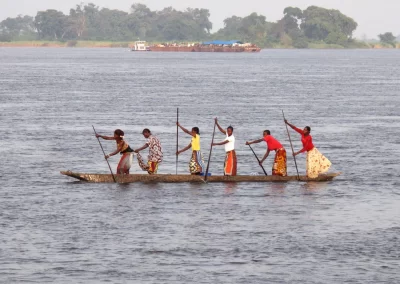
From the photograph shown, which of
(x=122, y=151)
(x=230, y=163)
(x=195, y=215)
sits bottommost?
(x=195, y=215)

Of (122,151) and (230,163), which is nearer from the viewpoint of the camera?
(122,151)

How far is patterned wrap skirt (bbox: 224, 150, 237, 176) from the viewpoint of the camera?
32250 mm

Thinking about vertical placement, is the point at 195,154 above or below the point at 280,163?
above

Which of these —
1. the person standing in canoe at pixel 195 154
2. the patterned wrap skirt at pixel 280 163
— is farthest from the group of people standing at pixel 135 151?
the patterned wrap skirt at pixel 280 163

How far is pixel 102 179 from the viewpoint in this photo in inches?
1277

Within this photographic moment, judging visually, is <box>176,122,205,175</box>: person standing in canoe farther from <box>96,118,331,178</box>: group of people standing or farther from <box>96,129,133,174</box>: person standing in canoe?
<box>96,129,133,174</box>: person standing in canoe

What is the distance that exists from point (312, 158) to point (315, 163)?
24 cm

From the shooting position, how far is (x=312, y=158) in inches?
1276

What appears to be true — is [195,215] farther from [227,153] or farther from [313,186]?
[313,186]

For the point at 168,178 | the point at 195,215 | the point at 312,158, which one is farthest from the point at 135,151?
the point at 312,158

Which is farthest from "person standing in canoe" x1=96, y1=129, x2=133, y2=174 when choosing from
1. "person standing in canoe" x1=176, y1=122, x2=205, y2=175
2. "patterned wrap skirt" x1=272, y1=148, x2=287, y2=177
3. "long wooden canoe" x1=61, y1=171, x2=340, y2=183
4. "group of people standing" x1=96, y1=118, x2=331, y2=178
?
"patterned wrap skirt" x1=272, y1=148, x2=287, y2=177

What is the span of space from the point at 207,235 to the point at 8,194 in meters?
7.80

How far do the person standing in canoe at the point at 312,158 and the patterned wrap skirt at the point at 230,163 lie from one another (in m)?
1.77

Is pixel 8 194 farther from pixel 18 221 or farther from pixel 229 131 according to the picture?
pixel 229 131
